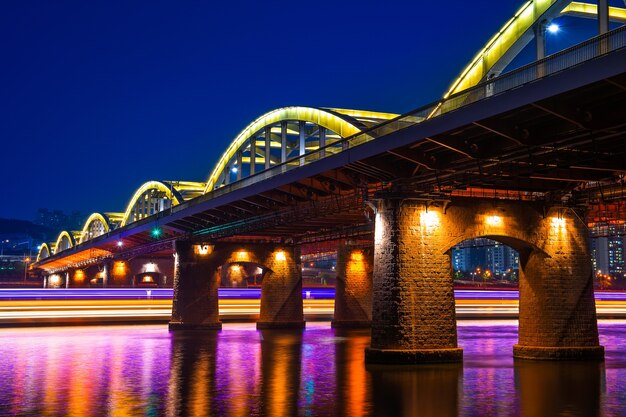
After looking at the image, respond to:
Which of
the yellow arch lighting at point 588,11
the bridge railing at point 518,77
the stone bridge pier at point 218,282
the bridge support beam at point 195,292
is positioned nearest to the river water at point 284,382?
the bridge railing at point 518,77

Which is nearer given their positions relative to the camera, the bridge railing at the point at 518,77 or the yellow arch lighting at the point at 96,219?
the bridge railing at the point at 518,77

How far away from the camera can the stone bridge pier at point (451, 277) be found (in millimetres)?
31406

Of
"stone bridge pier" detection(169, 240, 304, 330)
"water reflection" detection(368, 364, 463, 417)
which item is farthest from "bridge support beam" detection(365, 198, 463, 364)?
"stone bridge pier" detection(169, 240, 304, 330)

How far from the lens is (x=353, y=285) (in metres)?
62.3

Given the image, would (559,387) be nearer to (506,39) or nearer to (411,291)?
(411,291)

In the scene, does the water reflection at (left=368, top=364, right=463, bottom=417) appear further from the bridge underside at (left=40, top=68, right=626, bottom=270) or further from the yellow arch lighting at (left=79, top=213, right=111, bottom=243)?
the yellow arch lighting at (left=79, top=213, right=111, bottom=243)

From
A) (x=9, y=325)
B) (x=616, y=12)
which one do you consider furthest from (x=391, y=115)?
(x=9, y=325)

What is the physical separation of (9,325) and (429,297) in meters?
42.6

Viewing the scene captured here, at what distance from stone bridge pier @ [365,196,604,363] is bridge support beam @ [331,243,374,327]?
2737 centimetres

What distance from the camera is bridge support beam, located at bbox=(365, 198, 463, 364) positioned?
103 feet

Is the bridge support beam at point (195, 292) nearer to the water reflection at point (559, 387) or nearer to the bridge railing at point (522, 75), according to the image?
the water reflection at point (559, 387)

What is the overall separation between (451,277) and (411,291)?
79.4 inches

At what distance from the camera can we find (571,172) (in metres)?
31.7

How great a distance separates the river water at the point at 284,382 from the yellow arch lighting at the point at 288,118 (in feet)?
37.8
